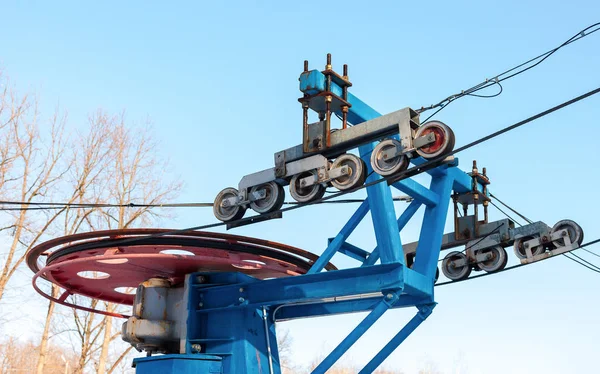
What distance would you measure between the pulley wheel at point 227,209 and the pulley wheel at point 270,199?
227 millimetres

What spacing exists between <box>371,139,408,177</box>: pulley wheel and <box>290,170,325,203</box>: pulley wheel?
2.79 feet

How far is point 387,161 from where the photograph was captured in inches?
336

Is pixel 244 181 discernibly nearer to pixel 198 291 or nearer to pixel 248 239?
pixel 248 239

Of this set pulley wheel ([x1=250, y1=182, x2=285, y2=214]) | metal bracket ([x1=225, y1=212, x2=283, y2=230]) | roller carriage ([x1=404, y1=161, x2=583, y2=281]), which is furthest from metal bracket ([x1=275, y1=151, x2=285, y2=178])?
roller carriage ([x1=404, y1=161, x2=583, y2=281])

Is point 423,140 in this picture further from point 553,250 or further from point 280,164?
point 553,250

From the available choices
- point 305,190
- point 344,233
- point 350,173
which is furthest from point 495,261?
point 350,173

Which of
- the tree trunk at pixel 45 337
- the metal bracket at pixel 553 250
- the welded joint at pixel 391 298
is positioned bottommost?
the welded joint at pixel 391 298

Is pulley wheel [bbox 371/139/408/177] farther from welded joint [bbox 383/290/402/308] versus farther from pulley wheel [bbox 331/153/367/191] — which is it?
welded joint [bbox 383/290/402/308]

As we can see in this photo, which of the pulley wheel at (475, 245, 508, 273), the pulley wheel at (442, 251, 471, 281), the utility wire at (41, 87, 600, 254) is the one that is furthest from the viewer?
the pulley wheel at (442, 251, 471, 281)

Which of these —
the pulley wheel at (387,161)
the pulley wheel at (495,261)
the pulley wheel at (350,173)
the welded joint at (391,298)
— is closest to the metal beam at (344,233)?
the welded joint at (391,298)

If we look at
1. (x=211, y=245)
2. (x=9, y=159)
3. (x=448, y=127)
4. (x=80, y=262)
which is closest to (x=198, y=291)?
(x=211, y=245)

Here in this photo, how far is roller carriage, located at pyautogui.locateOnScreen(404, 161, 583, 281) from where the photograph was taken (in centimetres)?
1167

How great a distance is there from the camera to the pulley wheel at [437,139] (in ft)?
26.5

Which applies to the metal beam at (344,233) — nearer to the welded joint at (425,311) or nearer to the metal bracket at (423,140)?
the welded joint at (425,311)
